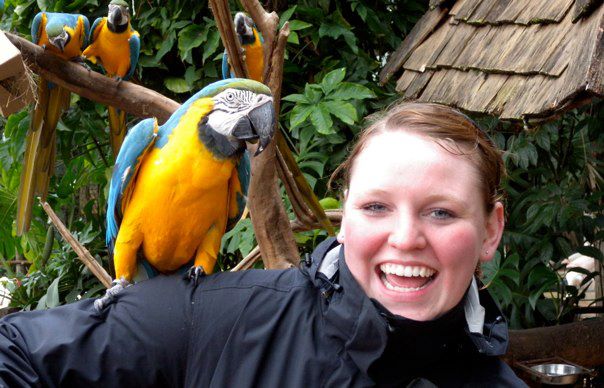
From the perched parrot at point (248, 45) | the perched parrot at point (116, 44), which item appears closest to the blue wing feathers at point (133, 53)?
the perched parrot at point (116, 44)

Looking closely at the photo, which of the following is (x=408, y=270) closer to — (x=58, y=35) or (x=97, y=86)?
(x=97, y=86)

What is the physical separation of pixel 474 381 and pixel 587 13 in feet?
3.72

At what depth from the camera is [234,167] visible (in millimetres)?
1188

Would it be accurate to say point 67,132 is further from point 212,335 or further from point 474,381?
point 474,381

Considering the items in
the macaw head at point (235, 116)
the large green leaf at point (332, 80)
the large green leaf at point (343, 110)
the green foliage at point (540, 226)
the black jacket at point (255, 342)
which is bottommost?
the green foliage at point (540, 226)

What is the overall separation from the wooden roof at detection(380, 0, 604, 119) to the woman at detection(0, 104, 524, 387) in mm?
739

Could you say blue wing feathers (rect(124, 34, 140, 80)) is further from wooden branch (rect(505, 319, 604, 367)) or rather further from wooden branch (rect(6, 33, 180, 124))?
wooden branch (rect(505, 319, 604, 367))

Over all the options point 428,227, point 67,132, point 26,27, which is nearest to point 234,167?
point 428,227

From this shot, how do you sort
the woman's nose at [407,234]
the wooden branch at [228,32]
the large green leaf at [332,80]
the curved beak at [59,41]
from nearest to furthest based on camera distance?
the woman's nose at [407,234] → the wooden branch at [228,32] → the curved beak at [59,41] → the large green leaf at [332,80]

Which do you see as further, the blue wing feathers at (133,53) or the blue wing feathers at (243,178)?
the blue wing feathers at (133,53)

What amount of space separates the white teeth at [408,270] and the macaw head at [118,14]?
2.02 meters

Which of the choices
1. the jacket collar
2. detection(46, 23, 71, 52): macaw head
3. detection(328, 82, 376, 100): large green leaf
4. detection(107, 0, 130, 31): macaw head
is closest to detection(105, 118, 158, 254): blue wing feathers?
the jacket collar

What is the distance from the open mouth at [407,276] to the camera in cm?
74

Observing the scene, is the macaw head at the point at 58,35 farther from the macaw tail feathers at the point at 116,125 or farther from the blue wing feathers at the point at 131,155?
the blue wing feathers at the point at 131,155
